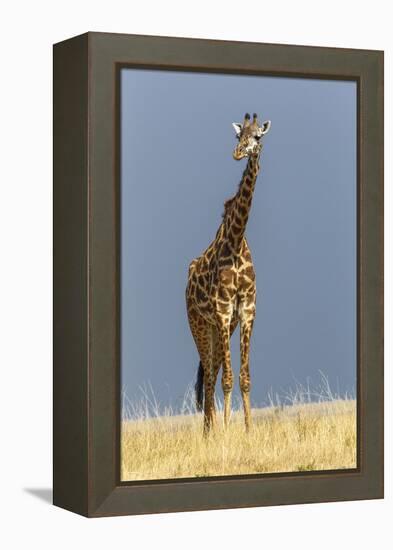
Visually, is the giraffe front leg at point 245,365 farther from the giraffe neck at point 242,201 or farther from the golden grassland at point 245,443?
the giraffe neck at point 242,201

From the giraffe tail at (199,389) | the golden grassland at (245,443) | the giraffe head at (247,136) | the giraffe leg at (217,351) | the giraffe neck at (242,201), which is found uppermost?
the giraffe head at (247,136)

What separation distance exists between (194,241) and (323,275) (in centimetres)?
100

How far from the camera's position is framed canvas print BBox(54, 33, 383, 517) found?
37.7 ft

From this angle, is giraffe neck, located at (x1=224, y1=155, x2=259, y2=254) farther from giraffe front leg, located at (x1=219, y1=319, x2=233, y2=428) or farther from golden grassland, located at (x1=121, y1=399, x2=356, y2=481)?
golden grassland, located at (x1=121, y1=399, x2=356, y2=481)

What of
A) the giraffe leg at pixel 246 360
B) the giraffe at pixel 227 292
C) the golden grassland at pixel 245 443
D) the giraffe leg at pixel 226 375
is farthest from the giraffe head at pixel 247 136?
the golden grassland at pixel 245 443

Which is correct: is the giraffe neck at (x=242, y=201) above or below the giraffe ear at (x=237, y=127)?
below

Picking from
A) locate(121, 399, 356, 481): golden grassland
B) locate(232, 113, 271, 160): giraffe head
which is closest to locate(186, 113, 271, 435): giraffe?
locate(232, 113, 271, 160): giraffe head

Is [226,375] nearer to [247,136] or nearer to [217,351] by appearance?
[217,351]

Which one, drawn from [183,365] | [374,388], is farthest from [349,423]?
[183,365]

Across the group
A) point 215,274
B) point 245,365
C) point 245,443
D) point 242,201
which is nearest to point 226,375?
point 245,365

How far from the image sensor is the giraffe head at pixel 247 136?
A: 12.0m

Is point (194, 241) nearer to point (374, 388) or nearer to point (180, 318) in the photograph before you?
point (180, 318)

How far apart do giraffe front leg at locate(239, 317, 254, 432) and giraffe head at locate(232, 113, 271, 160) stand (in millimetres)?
1113

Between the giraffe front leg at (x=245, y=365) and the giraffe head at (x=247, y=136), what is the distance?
1113 mm
